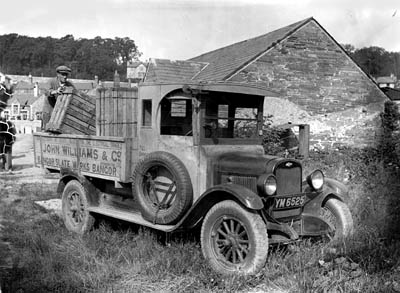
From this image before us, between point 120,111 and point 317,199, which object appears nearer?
point 317,199

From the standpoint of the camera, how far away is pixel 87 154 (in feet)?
21.7

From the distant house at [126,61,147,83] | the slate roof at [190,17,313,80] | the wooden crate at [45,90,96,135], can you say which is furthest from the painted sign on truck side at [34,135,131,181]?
the distant house at [126,61,147,83]

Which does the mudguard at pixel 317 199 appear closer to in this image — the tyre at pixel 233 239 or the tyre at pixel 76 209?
the tyre at pixel 233 239

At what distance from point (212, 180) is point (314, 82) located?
11698 millimetres

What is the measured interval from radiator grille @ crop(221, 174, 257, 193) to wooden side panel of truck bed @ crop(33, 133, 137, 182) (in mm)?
1441

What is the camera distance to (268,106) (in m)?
15.1

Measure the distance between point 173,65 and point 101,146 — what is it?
40.0 feet

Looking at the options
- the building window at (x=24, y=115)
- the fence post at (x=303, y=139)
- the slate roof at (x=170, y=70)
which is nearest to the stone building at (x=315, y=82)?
the slate roof at (x=170, y=70)

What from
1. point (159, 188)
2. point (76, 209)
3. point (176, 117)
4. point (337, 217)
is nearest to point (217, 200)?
point (159, 188)

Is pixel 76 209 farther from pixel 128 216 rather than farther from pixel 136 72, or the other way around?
pixel 136 72

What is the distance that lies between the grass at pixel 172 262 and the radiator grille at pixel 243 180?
799 millimetres

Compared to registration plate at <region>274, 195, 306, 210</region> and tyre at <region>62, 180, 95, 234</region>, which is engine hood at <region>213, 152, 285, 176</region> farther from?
tyre at <region>62, 180, 95, 234</region>

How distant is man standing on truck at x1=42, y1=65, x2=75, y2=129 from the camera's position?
25.2 ft

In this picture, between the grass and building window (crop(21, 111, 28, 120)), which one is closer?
the grass
